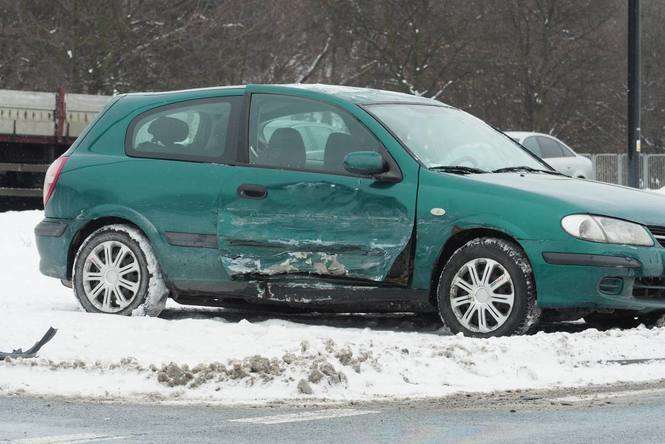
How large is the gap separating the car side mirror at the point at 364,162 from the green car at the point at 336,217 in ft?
0.04

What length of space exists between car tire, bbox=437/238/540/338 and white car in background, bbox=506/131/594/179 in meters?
17.6

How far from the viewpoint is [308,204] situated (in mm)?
9516

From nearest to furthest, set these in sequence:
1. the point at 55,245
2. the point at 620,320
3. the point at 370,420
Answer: the point at 370,420 < the point at 620,320 < the point at 55,245

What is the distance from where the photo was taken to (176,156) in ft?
33.4

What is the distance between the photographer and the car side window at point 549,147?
27.1 meters

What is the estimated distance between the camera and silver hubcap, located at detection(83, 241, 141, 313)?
1018 centimetres

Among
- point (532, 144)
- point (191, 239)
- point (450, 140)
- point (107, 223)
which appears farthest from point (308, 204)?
point (532, 144)

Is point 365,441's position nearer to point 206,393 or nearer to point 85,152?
point 206,393

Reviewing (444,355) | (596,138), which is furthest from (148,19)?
(444,355)

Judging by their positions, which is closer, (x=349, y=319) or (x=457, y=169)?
(x=457, y=169)

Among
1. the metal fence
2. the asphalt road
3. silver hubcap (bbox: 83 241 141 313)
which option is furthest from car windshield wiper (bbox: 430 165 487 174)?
the metal fence

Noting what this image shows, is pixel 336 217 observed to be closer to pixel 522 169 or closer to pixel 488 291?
pixel 488 291

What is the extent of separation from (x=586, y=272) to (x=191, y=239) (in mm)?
2719

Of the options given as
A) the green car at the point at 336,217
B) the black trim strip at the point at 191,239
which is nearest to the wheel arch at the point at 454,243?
the green car at the point at 336,217
